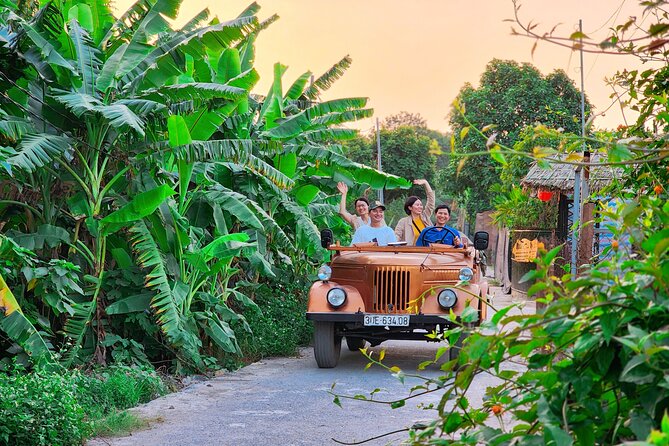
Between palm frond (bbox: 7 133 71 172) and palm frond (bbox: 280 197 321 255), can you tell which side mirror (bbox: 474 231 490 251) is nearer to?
palm frond (bbox: 280 197 321 255)

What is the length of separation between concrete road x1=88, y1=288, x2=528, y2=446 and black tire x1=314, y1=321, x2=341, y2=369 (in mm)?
172

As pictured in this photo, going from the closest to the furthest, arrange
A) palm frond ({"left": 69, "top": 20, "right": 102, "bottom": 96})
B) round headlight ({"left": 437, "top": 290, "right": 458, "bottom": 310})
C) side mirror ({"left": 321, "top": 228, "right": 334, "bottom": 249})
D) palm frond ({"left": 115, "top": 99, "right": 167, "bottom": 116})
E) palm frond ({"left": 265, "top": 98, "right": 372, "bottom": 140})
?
palm frond ({"left": 115, "top": 99, "right": 167, "bottom": 116}) < palm frond ({"left": 69, "top": 20, "right": 102, "bottom": 96}) < round headlight ({"left": 437, "top": 290, "right": 458, "bottom": 310}) < side mirror ({"left": 321, "top": 228, "right": 334, "bottom": 249}) < palm frond ({"left": 265, "top": 98, "right": 372, "bottom": 140})

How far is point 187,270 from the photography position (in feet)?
37.6

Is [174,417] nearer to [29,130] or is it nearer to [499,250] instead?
[29,130]

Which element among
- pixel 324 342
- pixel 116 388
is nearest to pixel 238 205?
pixel 324 342

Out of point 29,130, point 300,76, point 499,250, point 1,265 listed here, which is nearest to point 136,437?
point 1,265

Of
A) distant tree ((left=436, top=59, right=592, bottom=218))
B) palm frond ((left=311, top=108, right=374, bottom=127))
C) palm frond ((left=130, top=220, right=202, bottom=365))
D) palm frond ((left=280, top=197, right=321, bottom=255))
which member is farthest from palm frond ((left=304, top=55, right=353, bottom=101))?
distant tree ((left=436, top=59, right=592, bottom=218))

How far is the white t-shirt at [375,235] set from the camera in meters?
13.2

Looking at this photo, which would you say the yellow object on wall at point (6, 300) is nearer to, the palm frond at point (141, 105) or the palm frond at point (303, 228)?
the palm frond at point (141, 105)

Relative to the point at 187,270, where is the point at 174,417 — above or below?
below

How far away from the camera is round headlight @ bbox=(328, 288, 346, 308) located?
11.5 m

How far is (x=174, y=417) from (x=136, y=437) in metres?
1.00

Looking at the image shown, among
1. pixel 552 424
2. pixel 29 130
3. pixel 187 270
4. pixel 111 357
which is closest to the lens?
pixel 552 424

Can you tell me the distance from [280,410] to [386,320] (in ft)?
9.36
